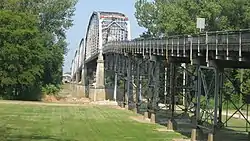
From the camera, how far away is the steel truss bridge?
37.3 metres

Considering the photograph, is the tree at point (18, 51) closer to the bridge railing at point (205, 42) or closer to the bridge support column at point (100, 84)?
the bridge support column at point (100, 84)

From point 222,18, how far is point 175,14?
9.09 meters

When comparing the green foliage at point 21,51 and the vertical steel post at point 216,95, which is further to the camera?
the green foliage at point 21,51

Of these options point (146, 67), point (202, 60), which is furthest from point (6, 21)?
point (202, 60)

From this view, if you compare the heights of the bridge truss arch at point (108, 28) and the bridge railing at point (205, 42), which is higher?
the bridge truss arch at point (108, 28)

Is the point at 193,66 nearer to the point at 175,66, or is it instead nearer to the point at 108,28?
the point at 175,66

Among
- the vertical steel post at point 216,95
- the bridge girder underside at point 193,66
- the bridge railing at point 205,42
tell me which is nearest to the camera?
the bridge railing at point 205,42

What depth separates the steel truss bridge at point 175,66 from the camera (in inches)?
1468

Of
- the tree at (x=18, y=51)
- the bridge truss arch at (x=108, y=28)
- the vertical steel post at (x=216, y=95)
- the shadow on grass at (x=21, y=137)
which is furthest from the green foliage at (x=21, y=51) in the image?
the vertical steel post at (x=216, y=95)

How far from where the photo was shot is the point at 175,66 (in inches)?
2308

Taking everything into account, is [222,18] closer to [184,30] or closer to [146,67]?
[184,30]

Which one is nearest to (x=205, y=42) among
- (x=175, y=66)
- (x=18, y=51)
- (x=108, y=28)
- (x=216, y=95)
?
(x=216, y=95)

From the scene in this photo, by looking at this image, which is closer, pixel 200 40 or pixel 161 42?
pixel 200 40

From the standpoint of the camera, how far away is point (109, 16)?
144m
